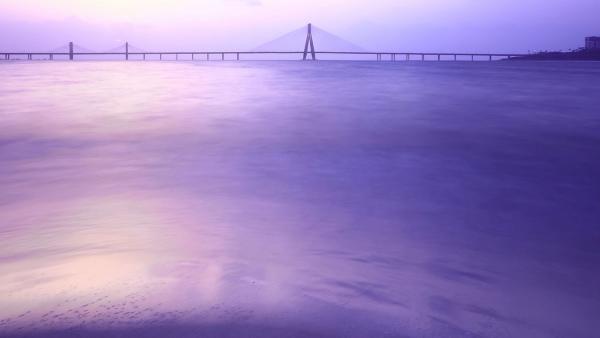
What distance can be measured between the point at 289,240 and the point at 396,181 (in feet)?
4.91

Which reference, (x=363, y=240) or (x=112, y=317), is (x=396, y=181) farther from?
(x=112, y=317)

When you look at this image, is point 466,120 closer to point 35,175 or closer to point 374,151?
point 374,151

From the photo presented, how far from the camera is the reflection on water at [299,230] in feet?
4.76

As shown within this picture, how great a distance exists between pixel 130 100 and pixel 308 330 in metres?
8.52

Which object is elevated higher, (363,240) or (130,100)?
(130,100)

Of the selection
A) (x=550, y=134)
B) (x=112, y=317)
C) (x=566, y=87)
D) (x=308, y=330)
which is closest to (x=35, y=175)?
(x=112, y=317)

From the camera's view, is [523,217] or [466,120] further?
[466,120]

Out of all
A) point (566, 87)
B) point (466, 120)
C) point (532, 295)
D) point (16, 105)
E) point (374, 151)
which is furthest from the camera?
point (566, 87)

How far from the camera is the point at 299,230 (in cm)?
242

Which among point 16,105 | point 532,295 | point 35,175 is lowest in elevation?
point 532,295

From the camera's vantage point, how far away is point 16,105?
8336mm

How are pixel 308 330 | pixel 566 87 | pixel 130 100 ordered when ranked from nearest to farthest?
pixel 308 330
pixel 130 100
pixel 566 87

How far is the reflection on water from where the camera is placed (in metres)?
1.45

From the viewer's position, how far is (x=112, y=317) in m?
1.37
